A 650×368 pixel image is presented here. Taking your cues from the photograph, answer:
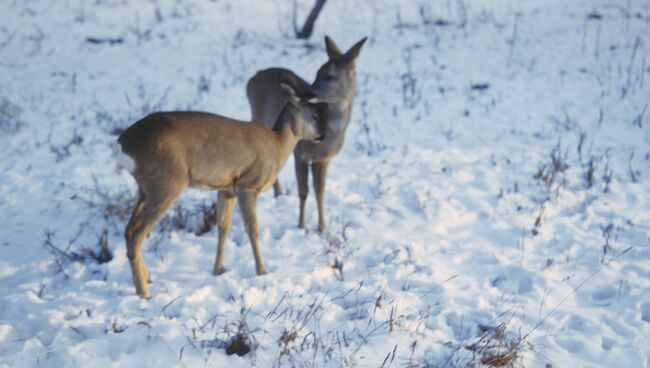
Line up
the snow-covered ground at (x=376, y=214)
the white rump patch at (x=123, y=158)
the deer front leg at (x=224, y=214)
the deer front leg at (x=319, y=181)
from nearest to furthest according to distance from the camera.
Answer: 1. the snow-covered ground at (x=376, y=214)
2. the white rump patch at (x=123, y=158)
3. the deer front leg at (x=224, y=214)
4. the deer front leg at (x=319, y=181)

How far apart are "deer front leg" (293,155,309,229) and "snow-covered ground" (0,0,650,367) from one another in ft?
0.40

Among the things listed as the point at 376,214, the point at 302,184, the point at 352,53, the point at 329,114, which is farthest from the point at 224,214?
the point at 352,53

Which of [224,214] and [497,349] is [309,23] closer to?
[224,214]

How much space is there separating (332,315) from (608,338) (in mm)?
1699

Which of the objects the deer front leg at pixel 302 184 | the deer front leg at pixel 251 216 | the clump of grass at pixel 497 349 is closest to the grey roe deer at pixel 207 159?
the deer front leg at pixel 251 216

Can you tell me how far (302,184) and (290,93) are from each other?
3.57ft

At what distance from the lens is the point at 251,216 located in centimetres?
445

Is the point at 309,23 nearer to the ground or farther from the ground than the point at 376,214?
farther from the ground

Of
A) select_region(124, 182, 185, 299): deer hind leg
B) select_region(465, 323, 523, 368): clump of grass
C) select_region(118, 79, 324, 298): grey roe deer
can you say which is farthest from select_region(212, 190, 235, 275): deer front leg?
select_region(465, 323, 523, 368): clump of grass

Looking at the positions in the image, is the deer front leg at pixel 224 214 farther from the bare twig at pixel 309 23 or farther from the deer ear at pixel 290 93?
the bare twig at pixel 309 23

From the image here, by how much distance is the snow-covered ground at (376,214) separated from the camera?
3.54m

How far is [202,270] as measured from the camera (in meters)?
4.52

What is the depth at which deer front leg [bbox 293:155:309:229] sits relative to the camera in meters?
5.29

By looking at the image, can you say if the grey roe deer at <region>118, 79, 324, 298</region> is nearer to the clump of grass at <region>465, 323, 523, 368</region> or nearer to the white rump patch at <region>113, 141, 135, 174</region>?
the white rump patch at <region>113, 141, 135, 174</region>
